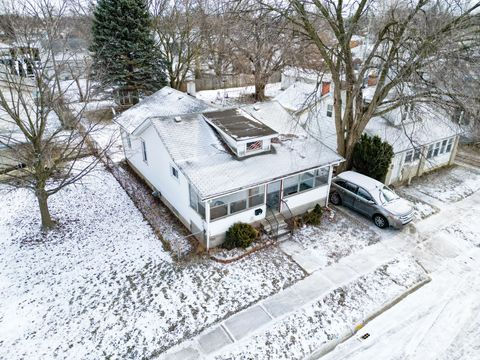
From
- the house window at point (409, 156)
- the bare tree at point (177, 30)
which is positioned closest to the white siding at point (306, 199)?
the house window at point (409, 156)

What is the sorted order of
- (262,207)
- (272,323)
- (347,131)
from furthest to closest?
(347,131)
(262,207)
(272,323)

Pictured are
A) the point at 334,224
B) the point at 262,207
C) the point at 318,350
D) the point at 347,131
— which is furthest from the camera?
the point at 347,131

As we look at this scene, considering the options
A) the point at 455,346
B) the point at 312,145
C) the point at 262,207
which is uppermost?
the point at 312,145

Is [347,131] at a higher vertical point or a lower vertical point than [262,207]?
higher

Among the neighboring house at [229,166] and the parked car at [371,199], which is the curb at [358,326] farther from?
the neighboring house at [229,166]

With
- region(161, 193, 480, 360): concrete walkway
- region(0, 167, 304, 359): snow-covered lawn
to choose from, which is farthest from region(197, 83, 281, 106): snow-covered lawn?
region(161, 193, 480, 360): concrete walkway

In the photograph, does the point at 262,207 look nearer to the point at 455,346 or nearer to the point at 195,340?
the point at 195,340

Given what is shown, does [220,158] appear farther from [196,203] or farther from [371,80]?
[371,80]

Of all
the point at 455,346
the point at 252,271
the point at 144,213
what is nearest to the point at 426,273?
the point at 455,346
